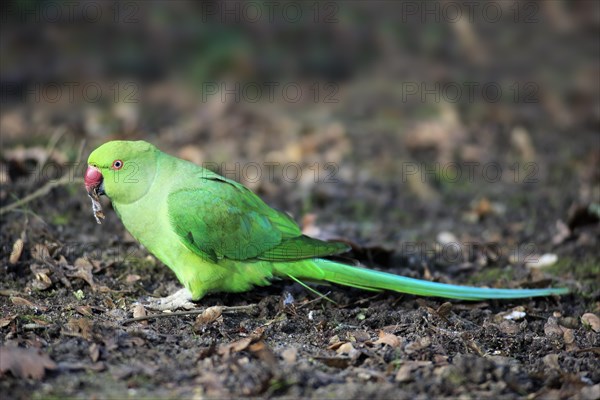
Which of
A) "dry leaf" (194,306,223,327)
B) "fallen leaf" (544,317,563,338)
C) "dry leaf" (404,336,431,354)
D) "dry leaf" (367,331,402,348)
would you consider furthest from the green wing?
"fallen leaf" (544,317,563,338)

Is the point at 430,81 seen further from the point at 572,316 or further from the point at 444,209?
the point at 572,316

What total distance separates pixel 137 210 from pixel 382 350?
173 centimetres

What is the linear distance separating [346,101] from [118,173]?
→ 6382 millimetres

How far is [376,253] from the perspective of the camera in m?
5.33

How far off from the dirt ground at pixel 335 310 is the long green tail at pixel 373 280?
13 cm

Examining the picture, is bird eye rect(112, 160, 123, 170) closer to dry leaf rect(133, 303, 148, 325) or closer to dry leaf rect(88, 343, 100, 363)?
dry leaf rect(133, 303, 148, 325)

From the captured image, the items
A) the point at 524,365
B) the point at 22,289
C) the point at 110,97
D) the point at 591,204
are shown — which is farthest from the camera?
the point at 110,97

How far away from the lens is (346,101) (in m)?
10.5

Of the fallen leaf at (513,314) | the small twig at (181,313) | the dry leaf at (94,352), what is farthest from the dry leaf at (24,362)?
the fallen leaf at (513,314)

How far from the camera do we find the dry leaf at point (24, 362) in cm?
331

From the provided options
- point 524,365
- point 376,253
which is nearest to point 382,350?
point 524,365

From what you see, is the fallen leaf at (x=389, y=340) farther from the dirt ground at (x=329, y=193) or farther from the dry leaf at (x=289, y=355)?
the dry leaf at (x=289, y=355)

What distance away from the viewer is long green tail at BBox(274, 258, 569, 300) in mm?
4574

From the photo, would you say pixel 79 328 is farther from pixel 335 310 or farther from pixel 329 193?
pixel 329 193
